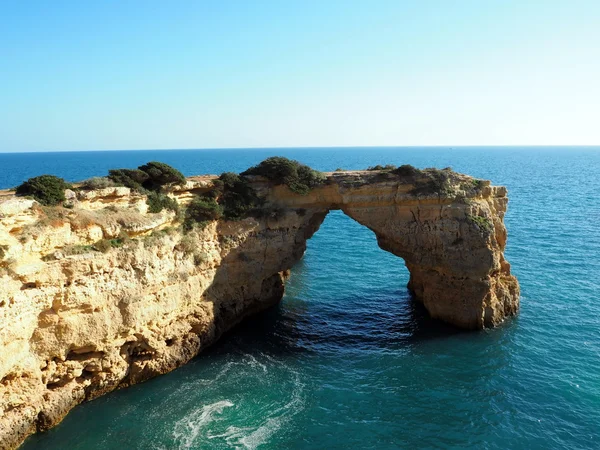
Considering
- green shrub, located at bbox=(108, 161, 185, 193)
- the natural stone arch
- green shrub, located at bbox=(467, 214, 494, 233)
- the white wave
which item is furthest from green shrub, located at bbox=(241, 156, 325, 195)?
the white wave

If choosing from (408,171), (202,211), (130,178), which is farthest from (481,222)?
(130,178)

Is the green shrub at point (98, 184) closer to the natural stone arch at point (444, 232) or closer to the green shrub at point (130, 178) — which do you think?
the green shrub at point (130, 178)

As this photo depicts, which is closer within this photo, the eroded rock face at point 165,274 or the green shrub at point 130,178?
the eroded rock face at point 165,274

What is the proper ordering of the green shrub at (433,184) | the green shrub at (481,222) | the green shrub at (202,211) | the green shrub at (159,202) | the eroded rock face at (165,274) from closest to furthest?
the eroded rock face at (165,274) < the green shrub at (159,202) < the green shrub at (202,211) < the green shrub at (481,222) < the green shrub at (433,184)

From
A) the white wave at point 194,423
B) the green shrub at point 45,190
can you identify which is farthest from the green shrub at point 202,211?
the white wave at point 194,423

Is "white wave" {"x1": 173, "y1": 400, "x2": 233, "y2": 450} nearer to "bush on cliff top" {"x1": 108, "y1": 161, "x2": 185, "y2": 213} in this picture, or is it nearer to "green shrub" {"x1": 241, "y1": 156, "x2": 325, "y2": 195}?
"bush on cliff top" {"x1": 108, "y1": 161, "x2": 185, "y2": 213}

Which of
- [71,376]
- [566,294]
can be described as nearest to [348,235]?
[566,294]

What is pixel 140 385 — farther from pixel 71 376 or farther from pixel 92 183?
pixel 92 183
